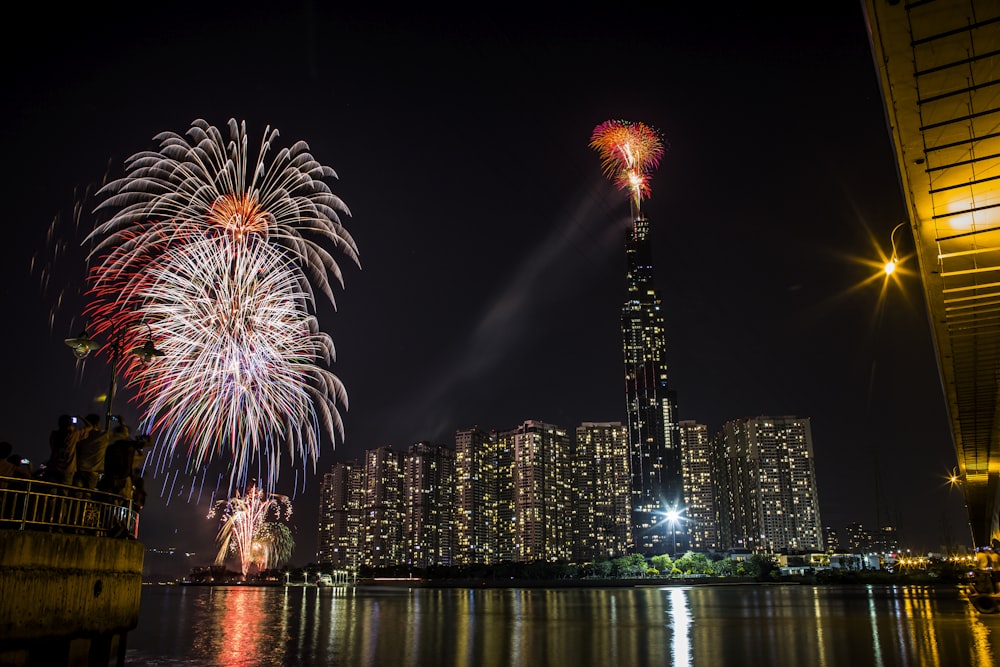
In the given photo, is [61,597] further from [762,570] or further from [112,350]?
[762,570]

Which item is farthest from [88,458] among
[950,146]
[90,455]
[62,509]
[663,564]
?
[663,564]

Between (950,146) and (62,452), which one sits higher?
(950,146)

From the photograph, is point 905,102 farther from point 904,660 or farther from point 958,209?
point 904,660

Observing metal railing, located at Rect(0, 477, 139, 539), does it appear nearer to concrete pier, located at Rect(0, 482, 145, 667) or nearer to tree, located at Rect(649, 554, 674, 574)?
concrete pier, located at Rect(0, 482, 145, 667)

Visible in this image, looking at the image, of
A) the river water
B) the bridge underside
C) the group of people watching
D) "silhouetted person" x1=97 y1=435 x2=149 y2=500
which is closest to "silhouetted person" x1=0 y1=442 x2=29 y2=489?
the group of people watching

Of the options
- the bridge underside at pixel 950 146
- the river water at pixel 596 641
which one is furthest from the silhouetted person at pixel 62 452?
the bridge underside at pixel 950 146

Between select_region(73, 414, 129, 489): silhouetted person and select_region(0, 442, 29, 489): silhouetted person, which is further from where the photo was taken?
select_region(73, 414, 129, 489): silhouetted person
